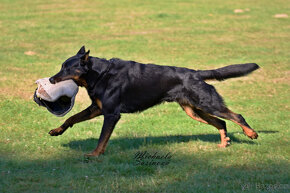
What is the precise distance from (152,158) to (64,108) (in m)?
1.78

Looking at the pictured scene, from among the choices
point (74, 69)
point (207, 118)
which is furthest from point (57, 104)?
point (207, 118)

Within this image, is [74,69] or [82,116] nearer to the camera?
[74,69]

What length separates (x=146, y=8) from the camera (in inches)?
1013

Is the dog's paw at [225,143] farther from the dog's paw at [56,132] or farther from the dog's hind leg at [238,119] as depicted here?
the dog's paw at [56,132]

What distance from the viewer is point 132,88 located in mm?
7324

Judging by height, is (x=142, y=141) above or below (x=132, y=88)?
below

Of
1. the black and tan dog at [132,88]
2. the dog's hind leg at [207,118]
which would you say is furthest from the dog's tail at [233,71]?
the dog's hind leg at [207,118]

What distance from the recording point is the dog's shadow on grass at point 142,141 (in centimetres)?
756

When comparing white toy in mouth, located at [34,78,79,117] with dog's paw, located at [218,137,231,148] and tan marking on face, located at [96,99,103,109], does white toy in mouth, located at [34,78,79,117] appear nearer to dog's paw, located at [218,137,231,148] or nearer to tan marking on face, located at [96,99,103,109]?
tan marking on face, located at [96,99,103,109]

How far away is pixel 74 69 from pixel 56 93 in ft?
1.96

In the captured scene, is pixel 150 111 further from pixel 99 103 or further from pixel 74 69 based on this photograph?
pixel 74 69

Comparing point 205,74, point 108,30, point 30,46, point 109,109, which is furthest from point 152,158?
point 108,30

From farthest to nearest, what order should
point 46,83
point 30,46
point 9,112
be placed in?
point 30,46 → point 9,112 → point 46,83

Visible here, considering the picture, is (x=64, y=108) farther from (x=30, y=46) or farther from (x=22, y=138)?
(x=30, y=46)
